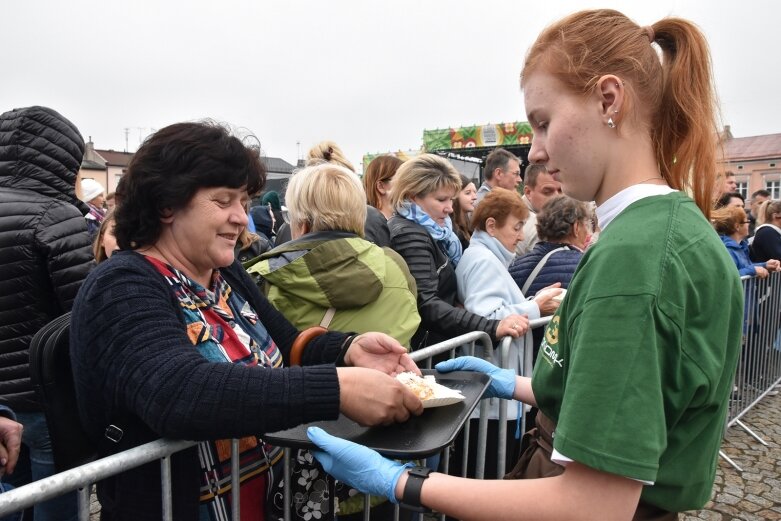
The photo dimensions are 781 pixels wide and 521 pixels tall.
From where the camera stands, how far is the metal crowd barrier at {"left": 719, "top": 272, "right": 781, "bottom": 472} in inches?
199

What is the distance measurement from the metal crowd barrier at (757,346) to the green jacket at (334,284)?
389cm

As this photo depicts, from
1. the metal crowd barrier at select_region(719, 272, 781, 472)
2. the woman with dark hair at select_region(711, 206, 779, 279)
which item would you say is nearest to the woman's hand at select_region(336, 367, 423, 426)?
the metal crowd barrier at select_region(719, 272, 781, 472)

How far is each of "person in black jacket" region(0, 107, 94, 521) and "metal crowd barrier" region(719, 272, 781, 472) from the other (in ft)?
17.1

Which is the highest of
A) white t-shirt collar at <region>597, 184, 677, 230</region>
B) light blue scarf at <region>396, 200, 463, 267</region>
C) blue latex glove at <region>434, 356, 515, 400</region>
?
white t-shirt collar at <region>597, 184, 677, 230</region>

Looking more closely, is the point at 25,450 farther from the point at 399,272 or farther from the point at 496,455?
the point at 496,455

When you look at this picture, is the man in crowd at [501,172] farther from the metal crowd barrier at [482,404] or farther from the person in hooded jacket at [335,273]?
the person in hooded jacket at [335,273]

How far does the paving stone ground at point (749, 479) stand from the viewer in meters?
3.54

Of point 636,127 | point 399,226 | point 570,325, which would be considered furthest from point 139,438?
point 399,226

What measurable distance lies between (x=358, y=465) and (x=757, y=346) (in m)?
5.42

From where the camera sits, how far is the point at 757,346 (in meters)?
5.32

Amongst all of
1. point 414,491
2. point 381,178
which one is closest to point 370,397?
point 414,491

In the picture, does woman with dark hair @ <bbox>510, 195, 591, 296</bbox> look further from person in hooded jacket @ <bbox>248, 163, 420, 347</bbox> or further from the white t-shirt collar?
the white t-shirt collar

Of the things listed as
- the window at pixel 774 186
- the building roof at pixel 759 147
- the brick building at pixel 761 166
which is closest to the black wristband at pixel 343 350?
the brick building at pixel 761 166

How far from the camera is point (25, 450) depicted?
2.48 metres
